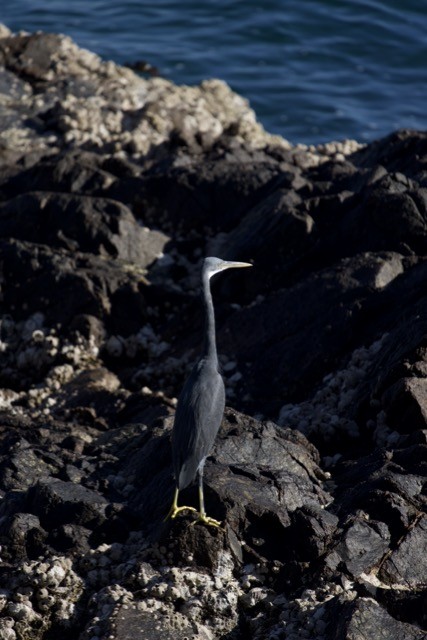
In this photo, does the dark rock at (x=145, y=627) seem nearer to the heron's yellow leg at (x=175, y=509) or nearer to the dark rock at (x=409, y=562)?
the heron's yellow leg at (x=175, y=509)

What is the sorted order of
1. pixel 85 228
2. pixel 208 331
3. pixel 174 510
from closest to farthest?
→ pixel 174 510
pixel 208 331
pixel 85 228

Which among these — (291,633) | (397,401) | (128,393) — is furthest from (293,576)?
(128,393)

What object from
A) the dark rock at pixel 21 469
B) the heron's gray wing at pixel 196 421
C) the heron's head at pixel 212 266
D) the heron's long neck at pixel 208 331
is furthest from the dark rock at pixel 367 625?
the heron's head at pixel 212 266

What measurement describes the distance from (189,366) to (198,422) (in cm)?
313

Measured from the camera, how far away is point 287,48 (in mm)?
25812

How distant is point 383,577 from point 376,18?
76.0 ft

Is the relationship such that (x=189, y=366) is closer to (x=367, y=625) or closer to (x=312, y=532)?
(x=312, y=532)

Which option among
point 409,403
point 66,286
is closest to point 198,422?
point 409,403

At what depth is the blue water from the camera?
23.4 meters

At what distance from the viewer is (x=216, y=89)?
16625 millimetres

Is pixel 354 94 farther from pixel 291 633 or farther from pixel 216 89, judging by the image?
pixel 291 633

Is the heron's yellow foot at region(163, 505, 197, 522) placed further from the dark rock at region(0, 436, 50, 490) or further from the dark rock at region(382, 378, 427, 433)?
the dark rock at region(382, 378, 427, 433)

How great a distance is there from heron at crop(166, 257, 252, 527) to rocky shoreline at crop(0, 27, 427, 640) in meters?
0.18

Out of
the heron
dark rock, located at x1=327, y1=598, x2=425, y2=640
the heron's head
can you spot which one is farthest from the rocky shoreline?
the heron's head
